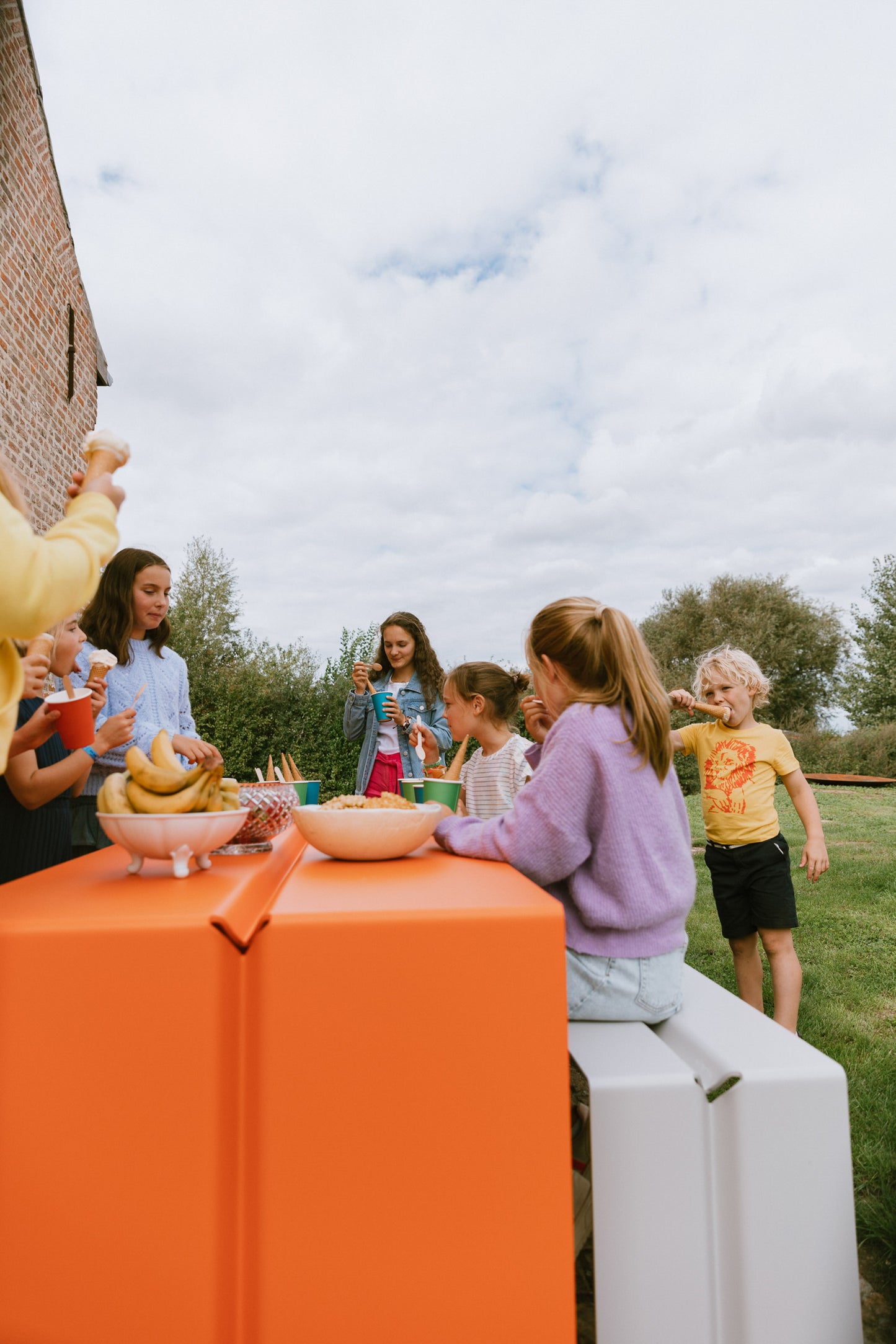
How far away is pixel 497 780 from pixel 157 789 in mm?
2191

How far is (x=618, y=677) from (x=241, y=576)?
54.3ft

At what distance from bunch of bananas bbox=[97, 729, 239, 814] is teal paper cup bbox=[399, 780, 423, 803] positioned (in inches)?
44.3

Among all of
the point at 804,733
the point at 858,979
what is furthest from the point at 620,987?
the point at 804,733

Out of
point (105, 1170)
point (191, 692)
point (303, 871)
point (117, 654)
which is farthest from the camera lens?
point (191, 692)

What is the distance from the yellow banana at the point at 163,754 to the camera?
1537 mm

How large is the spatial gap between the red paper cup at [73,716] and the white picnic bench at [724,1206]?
52.1 inches

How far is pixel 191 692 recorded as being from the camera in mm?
12070

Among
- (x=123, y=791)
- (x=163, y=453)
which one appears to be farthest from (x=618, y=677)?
(x=163, y=453)

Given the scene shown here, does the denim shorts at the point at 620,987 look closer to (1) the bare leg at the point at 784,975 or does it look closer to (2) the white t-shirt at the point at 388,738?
(1) the bare leg at the point at 784,975

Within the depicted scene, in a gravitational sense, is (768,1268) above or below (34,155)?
below

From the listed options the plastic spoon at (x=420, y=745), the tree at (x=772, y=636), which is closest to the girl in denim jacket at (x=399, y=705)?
the plastic spoon at (x=420, y=745)

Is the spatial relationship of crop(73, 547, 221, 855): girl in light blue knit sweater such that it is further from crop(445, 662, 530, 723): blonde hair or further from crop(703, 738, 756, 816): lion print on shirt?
crop(703, 738, 756, 816): lion print on shirt

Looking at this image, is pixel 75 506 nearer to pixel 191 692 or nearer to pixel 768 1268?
pixel 768 1268

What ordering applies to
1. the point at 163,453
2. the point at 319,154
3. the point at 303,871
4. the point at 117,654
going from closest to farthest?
1. the point at 303,871
2. the point at 117,654
3. the point at 319,154
4. the point at 163,453
